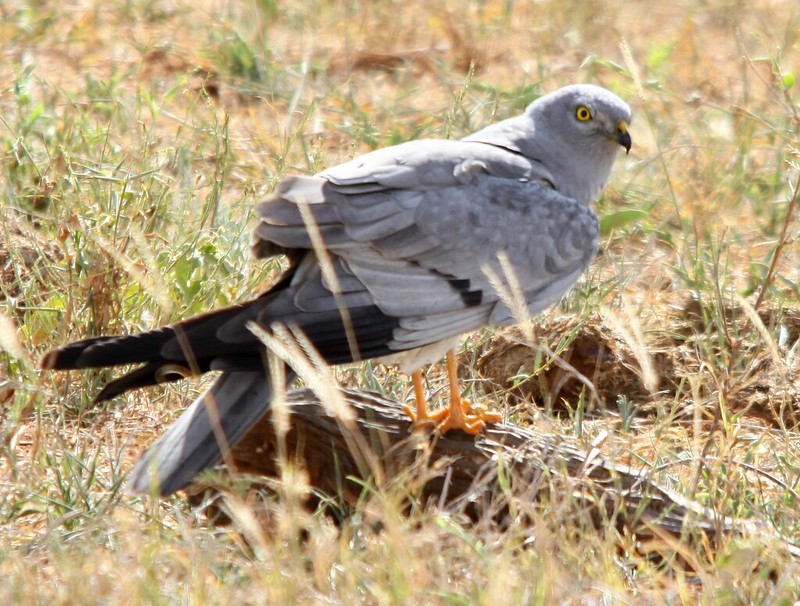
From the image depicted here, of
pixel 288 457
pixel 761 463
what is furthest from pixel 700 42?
pixel 288 457

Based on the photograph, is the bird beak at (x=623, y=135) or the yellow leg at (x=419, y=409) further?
the bird beak at (x=623, y=135)

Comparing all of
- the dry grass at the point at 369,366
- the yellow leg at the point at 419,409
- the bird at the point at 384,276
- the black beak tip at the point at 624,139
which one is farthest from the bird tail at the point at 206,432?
the black beak tip at the point at 624,139

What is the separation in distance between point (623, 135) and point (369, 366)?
3.99 ft

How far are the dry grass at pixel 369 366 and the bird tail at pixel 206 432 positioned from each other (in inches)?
5.1

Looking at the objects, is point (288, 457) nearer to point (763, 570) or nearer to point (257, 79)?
point (763, 570)

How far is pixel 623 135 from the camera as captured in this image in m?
4.38

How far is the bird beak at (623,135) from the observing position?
172 inches

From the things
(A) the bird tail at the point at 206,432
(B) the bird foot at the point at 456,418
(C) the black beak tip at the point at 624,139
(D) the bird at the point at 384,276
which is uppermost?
(C) the black beak tip at the point at 624,139

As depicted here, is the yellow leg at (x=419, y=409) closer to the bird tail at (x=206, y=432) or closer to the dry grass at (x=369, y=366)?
the dry grass at (x=369, y=366)

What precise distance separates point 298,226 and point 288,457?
2.17 feet

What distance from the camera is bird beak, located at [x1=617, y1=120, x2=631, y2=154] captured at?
172 inches

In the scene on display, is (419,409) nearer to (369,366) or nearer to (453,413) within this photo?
(453,413)

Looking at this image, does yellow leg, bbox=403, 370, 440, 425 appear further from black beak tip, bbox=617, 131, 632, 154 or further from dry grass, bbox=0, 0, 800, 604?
black beak tip, bbox=617, 131, 632, 154

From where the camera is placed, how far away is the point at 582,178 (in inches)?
173
